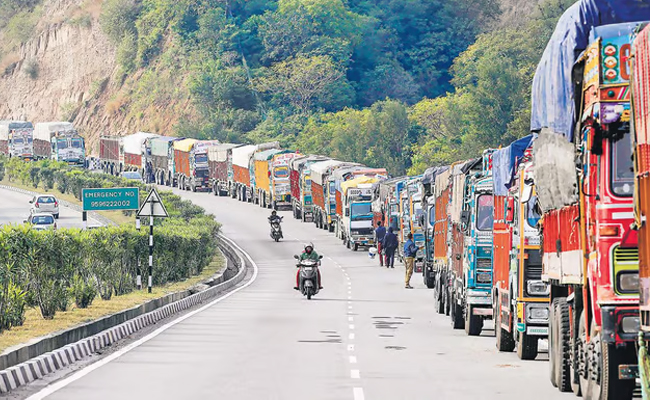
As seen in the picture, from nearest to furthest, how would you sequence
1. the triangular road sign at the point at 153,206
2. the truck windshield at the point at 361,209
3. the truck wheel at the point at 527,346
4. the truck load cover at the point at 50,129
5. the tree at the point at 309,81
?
the truck wheel at the point at 527,346
the triangular road sign at the point at 153,206
the truck windshield at the point at 361,209
the truck load cover at the point at 50,129
the tree at the point at 309,81

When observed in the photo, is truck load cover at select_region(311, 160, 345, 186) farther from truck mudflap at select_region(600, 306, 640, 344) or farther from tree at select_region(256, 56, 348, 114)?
truck mudflap at select_region(600, 306, 640, 344)

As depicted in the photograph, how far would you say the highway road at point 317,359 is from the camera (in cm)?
1567

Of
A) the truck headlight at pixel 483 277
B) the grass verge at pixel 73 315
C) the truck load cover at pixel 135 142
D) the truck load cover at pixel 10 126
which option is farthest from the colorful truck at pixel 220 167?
the truck headlight at pixel 483 277

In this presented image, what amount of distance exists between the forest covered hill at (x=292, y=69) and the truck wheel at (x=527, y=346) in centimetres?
7682

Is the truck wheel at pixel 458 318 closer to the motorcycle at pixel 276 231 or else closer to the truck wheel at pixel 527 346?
the truck wheel at pixel 527 346

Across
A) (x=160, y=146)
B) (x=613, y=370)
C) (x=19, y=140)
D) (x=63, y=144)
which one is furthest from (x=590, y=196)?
(x=19, y=140)

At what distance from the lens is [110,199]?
36750 millimetres

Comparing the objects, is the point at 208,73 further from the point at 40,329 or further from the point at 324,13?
the point at 40,329

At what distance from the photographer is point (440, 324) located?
28.0m

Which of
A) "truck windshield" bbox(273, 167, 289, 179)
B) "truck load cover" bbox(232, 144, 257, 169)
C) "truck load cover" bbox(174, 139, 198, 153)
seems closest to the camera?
"truck windshield" bbox(273, 167, 289, 179)

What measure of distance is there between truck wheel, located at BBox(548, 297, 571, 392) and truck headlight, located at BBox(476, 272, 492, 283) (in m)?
7.69

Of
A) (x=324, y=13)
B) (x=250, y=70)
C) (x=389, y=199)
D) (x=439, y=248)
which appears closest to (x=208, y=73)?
(x=250, y=70)

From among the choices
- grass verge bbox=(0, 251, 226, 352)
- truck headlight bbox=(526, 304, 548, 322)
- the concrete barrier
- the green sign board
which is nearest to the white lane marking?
the concrete barrier

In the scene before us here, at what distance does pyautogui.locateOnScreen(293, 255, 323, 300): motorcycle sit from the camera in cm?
3641
